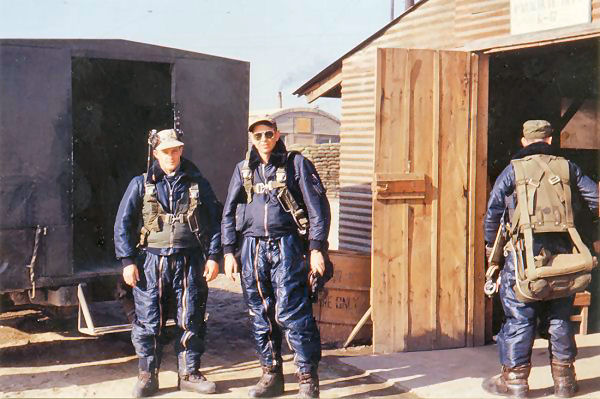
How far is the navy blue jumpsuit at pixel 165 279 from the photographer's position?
530 centimetres

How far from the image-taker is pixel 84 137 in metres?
7.79

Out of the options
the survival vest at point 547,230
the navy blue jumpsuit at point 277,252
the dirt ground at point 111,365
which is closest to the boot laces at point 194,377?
the dirt ground at point 111,365

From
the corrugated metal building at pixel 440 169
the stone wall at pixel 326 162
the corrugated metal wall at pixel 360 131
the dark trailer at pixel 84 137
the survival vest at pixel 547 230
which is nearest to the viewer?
the survival vest at pixel 547 230

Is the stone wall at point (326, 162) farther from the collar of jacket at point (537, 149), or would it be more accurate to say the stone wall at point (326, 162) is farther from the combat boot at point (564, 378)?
the combat boot at point (564, 378)

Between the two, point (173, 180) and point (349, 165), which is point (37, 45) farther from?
point (349, 165)

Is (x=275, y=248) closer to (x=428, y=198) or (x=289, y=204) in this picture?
(x=289, y=204)

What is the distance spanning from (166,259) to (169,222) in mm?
296

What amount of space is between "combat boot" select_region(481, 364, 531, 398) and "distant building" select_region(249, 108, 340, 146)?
35.7 m

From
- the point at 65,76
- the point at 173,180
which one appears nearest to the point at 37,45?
the point at 65,76

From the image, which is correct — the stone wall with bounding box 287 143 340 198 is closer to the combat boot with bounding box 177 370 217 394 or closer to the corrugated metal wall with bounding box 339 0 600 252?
the corrugated metal wall with bounding box 339 0 600 252

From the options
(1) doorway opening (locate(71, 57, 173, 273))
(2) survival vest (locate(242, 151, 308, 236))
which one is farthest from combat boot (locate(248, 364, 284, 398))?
(1) doorway opening (locate(71, 57, 173, 273))

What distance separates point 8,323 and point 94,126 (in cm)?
254

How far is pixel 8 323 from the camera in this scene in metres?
7.89

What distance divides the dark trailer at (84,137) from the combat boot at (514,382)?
318cm
